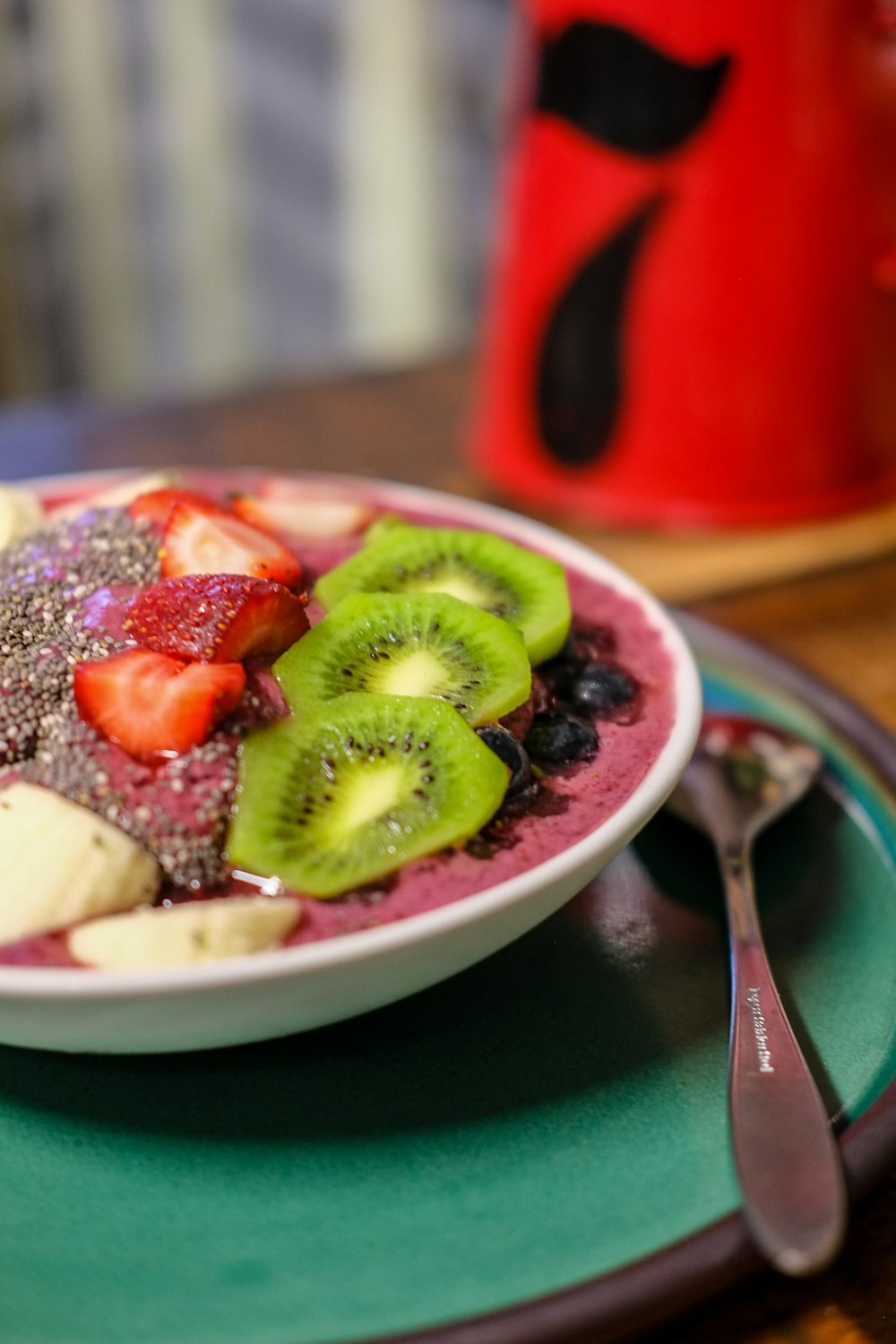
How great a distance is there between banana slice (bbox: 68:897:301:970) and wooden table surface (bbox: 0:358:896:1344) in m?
0.66

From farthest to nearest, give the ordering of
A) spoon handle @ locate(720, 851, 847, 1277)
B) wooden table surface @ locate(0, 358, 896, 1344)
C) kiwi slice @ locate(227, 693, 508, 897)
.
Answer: wooden table surface @ locate(0, 358, 896, 1344) < kiwi slice @ locate(227, 693, 508, 897) < spoon handle @ locate(720, 851, 847, 1277)

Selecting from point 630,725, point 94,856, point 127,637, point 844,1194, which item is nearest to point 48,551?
point 127,637

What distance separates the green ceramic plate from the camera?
0.55 metres

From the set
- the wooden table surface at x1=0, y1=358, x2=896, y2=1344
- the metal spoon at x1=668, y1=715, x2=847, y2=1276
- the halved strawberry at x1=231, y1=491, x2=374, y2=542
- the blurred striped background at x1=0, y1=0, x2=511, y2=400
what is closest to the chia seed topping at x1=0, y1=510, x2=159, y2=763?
the halved strawberry at x1=231, y1=491, x2=374, y2=542

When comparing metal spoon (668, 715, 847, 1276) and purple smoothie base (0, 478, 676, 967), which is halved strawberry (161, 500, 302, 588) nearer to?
purple smoothie base (0, 478, 676, 967)

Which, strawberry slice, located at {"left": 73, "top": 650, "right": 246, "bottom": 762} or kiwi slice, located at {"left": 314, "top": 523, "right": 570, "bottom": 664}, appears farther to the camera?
kiwi slice, located at {"left": 314, "top": 523, "right": 570, "bottom": 664}

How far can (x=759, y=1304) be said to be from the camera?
1.93ft

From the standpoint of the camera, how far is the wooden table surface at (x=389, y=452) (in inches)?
48.3

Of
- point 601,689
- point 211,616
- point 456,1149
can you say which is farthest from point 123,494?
point 456,1149

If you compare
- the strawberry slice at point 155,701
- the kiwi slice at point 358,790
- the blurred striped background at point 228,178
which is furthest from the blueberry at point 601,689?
the blurred striped background at point 228,178

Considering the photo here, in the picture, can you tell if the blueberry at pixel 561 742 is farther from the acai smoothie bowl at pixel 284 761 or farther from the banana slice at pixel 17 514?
the banana slice at pixel 17 514

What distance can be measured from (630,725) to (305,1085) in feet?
0.92

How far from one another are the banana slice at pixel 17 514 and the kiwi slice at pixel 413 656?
0.26 m

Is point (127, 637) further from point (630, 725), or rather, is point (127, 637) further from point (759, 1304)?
point (759, 1304)
